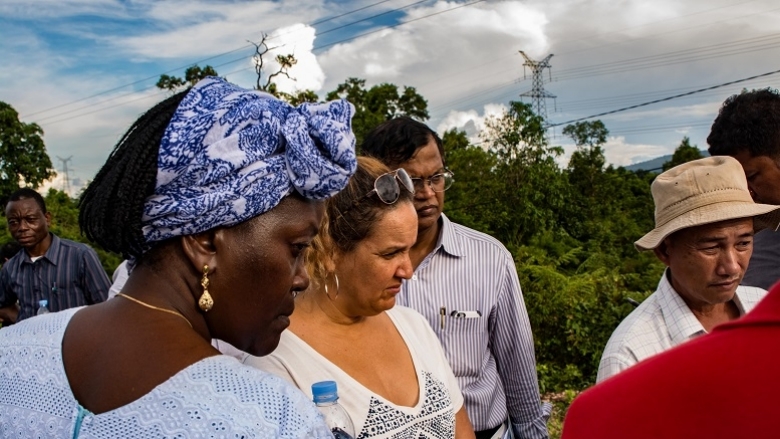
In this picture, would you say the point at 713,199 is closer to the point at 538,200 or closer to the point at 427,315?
the point at 427,315

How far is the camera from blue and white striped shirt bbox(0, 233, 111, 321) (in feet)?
20.8

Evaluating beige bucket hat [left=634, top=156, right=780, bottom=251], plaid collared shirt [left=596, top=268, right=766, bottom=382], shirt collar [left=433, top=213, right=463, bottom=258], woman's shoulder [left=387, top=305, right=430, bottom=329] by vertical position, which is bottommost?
plaid collared shirt [left=596, top=268, right=766, bottom=382]

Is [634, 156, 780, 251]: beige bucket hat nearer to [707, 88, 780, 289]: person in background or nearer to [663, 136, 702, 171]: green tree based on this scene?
[707, 88, 780, 289]: person in background

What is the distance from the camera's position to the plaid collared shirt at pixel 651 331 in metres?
2.60

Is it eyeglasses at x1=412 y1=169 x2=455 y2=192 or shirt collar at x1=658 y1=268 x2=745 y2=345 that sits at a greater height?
eyeglasses at x1=412 y1=169 x2=455 y2=192

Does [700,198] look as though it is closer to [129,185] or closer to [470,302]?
[470,302]

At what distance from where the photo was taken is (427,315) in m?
3.38

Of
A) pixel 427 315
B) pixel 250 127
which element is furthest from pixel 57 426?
pixel 427 315

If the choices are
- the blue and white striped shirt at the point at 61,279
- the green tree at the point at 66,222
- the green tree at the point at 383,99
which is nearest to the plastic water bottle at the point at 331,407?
the blue and white striped shirt at the point at 61,279

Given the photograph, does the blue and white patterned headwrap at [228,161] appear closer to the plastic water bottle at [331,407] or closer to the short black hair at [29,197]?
the plastic water bottle at [331,407]

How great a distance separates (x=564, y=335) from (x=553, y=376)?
928 mm

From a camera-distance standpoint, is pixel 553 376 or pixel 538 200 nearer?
pixel 553 376

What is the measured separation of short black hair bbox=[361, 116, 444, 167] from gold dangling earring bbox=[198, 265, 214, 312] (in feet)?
7.08

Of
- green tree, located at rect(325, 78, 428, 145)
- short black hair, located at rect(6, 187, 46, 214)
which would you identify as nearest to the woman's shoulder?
short black hair, located at rect(6, 187, 46, 214)
